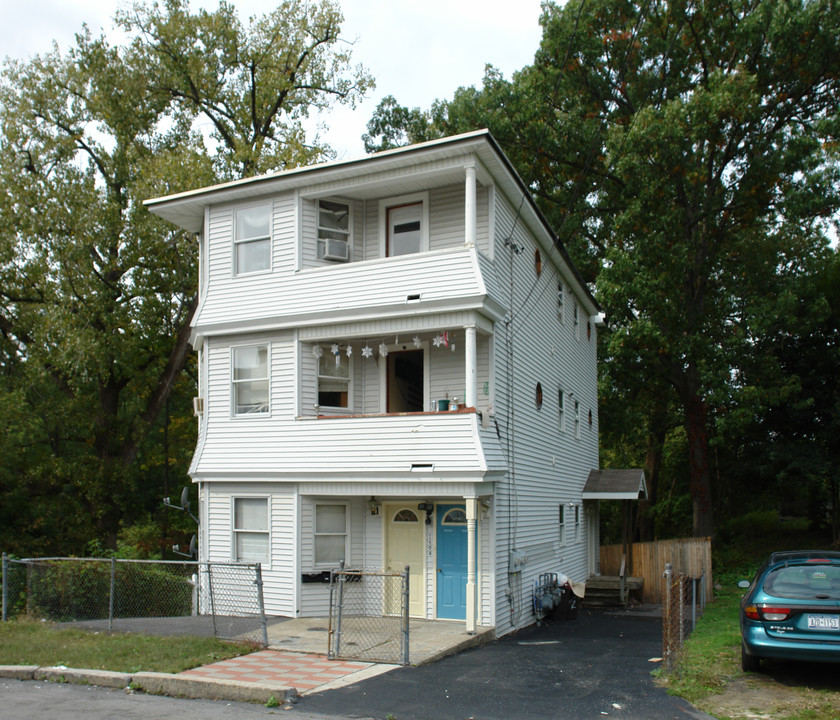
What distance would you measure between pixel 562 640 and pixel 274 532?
5.98 m

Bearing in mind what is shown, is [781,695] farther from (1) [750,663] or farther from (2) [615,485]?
(2) [615,485]

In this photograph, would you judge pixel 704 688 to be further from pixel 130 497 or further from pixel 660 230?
pixel 130 497

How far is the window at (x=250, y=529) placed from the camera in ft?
52.9

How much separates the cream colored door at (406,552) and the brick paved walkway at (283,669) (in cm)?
409

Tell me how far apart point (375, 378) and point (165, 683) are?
831cm

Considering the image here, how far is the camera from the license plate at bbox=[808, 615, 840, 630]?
9188mm

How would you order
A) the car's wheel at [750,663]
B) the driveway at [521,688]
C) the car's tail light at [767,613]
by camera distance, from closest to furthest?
the driveway at [521,688], the car's tail light at [767,613], the car's wheel at [750,663]

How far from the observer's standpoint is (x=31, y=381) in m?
27.3

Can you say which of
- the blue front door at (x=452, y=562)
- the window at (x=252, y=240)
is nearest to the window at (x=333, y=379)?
the window at (x=252, y=240)

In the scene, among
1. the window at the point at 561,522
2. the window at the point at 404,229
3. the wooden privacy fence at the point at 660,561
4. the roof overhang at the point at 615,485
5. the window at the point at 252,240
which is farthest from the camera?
the roof overhang at the point at 615,485

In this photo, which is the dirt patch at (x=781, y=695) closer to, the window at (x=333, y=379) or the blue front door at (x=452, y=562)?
the blue front door at (x=452, y=562)

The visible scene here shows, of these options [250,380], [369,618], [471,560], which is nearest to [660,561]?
[471,560]

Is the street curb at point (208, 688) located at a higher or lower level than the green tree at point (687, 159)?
lower

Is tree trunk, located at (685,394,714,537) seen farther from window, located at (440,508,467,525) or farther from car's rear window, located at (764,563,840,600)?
car's rear window, located at (764,563,840,600)
